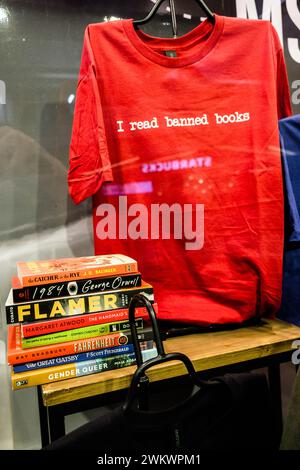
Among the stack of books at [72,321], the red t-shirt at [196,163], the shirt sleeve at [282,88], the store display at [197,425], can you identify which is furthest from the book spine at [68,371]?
the shirt sleeve at [282,88]

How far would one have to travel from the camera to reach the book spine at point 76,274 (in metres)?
0.77

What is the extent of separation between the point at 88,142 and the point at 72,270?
331 millimetres

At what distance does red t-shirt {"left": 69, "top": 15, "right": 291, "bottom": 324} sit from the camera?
1.00 meters

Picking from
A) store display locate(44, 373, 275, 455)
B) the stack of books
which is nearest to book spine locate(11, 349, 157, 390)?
the stack of books

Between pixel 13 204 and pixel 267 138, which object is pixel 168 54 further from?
pixel 13 204

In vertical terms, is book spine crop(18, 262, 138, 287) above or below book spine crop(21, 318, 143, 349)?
above

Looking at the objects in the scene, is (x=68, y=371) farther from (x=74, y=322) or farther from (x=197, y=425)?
(x=197, y=425)

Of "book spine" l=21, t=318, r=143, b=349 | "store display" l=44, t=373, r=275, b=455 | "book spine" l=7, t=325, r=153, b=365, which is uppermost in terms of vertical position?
"book spine" l=21, t=318, r=143, b=349

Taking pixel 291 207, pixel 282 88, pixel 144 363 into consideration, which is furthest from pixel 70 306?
pixel 282 88

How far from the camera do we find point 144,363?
2.16 ft

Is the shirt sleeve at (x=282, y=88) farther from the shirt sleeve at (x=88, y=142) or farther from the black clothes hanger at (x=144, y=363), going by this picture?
the black clothes hanger at (x=144, y=363)

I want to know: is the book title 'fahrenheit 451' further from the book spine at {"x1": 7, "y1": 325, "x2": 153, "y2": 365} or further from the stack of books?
the book spine at {"x1": 7, "y1": 325, "x2": 153, "y2": 365}

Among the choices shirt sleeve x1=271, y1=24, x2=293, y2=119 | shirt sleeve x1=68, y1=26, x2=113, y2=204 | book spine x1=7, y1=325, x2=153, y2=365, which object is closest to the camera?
book spine x1=7, y1=325, x2=153, y2=365

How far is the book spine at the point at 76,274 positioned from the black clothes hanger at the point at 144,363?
0.08 meters
